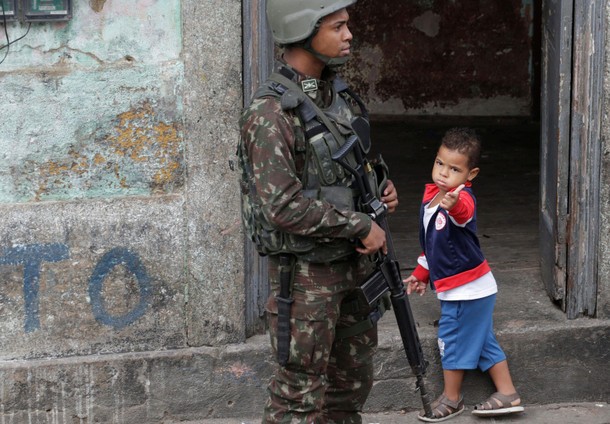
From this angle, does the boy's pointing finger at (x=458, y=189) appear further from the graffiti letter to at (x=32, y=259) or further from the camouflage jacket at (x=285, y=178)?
the graffiti letter to at (x=32, y=259)

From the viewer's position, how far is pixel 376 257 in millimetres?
3893

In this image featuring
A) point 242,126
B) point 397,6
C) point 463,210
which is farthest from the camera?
point 397,6

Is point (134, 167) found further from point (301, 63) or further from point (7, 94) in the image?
point (301, 63)

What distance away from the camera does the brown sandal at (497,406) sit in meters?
4.77

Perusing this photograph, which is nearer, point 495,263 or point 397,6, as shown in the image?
point 495,263

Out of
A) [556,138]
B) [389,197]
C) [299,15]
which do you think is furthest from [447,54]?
[299,15]

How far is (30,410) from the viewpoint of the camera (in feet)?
15.2

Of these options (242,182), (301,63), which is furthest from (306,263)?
(301,63)

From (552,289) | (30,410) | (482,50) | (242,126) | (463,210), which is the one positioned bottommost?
(30,410)

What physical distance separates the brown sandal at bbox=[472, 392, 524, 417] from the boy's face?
3.35 ft

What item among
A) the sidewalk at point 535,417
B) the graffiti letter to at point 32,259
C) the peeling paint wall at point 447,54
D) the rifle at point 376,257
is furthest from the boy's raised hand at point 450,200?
the peeling paint wall at point 447,54

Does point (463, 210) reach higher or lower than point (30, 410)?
higher

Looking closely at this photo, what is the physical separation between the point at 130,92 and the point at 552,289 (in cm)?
219

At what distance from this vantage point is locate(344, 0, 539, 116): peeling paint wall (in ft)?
37.8
